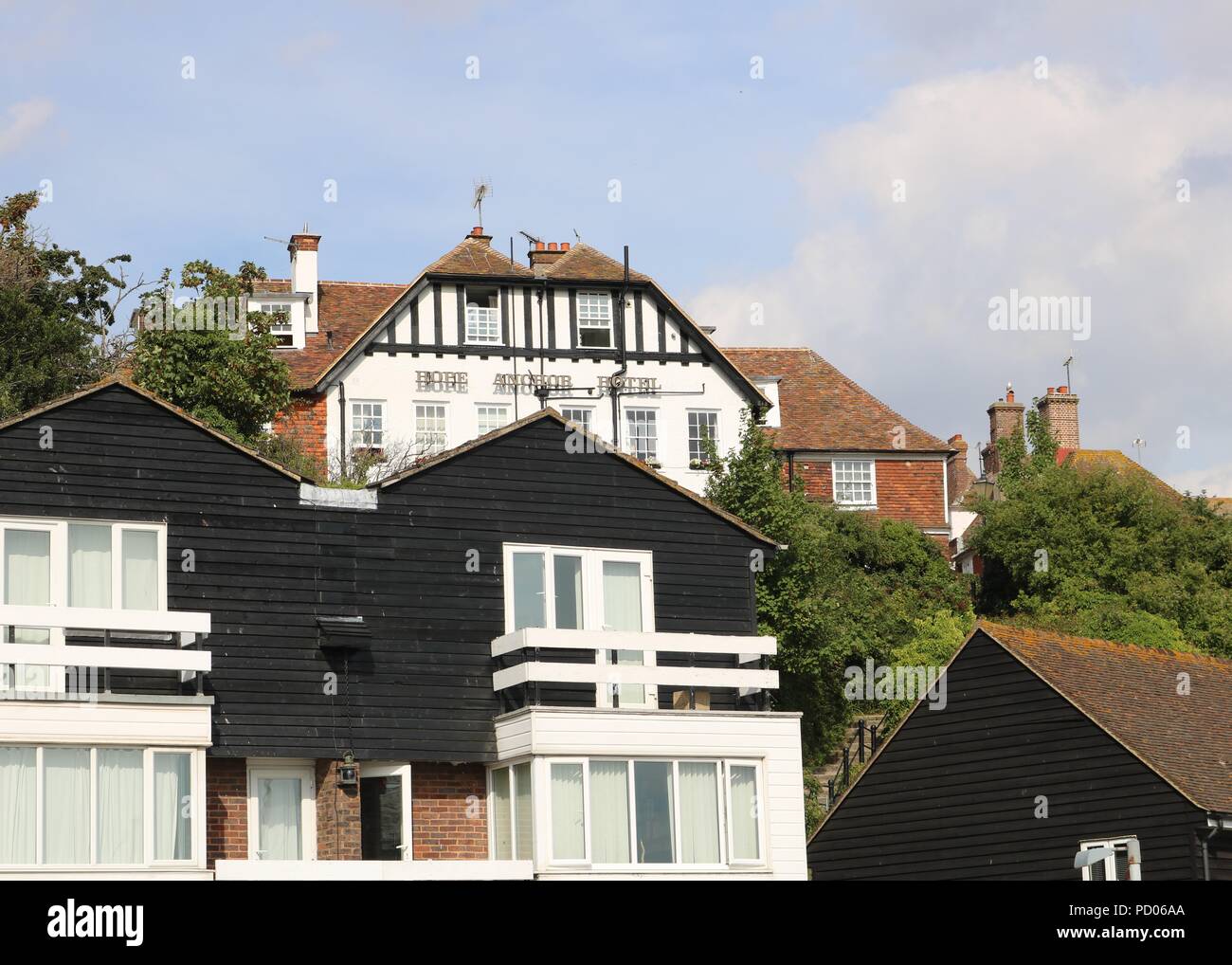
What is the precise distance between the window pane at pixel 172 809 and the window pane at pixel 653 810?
5966mm

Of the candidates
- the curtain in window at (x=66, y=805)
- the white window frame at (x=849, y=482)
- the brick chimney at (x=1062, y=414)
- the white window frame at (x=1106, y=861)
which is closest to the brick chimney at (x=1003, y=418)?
the brick chimney at (x=1062, y=414)

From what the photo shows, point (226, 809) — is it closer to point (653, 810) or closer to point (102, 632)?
point (102, 632)

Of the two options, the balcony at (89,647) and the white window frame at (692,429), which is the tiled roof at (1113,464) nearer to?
the white window frame at (692,429)

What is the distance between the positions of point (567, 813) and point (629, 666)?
2229 millimetres

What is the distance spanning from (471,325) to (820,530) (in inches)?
437

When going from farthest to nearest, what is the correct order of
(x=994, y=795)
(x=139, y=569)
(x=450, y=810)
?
(x=994, y=795) → (x=450, y=810) → (x=139, y=569)

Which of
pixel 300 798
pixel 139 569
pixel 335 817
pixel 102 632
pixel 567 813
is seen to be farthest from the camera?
pixel 567 813

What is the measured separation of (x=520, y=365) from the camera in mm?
47688

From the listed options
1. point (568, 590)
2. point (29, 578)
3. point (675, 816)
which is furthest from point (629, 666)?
point (29, 578)

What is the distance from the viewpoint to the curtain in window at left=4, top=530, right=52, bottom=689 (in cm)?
2291

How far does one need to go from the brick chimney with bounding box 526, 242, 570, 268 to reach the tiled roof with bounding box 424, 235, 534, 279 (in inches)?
38.6

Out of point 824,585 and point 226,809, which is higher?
point 824,585

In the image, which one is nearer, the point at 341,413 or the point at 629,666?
the point at 629,666
